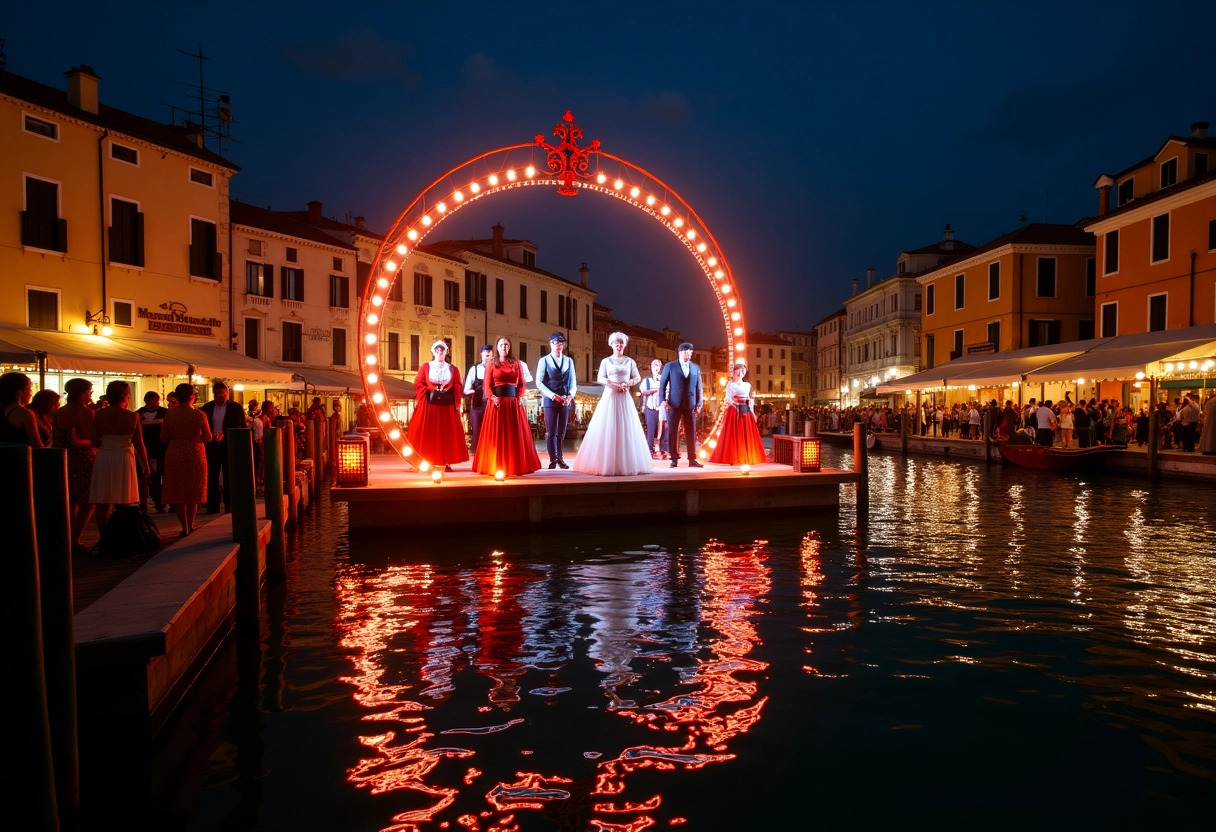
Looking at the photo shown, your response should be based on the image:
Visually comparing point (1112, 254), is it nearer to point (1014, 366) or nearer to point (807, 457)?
point (1014, 366)

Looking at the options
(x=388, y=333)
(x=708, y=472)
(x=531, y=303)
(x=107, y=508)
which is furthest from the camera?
(x=531, y=303)

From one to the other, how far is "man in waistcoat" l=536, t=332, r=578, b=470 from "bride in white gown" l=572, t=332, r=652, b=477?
823mm

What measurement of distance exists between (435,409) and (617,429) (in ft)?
10.8

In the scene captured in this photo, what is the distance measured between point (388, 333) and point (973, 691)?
3312 centimetres

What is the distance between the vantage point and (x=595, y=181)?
14.8m

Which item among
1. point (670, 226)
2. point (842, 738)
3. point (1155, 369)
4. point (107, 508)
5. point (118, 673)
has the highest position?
point (670, 226)

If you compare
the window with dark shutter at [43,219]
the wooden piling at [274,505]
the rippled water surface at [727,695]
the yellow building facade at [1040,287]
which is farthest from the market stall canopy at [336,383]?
the yellow building facade at [1040,287]

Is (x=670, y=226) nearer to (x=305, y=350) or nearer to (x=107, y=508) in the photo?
(x=107, y=508)

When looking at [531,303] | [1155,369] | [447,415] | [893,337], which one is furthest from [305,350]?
[893,337]

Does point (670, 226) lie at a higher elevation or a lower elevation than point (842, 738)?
Answer: higher

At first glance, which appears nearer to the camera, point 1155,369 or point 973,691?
point 973,691

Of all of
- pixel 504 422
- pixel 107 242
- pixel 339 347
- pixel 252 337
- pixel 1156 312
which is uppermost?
pixel 107 242

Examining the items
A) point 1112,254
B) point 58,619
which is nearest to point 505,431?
point 58,619

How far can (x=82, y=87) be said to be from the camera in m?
22.2
